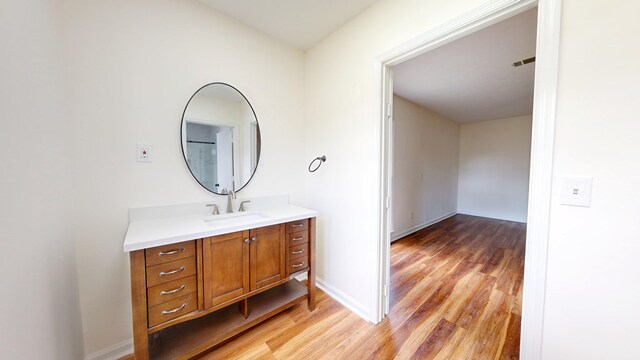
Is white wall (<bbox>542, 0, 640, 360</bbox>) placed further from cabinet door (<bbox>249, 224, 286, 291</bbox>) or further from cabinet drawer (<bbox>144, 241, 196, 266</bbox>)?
cabinet drawer (<bbox>144, 241, 196, 266</bbox>)

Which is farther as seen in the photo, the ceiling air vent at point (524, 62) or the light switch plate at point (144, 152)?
the ceiling air vent at point (524, 62)

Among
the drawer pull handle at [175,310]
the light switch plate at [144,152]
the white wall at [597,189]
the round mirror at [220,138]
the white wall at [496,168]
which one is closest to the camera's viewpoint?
the white wall at [597,189]

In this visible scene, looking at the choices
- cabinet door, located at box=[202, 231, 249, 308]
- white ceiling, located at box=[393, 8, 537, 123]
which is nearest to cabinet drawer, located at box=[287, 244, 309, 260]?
cabinet door, located at box=[202, 231, 249, 308]

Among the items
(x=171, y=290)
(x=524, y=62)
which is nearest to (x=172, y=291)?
(x=171, y=290)

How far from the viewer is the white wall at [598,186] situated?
2.52 feet

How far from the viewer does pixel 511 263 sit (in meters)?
2.71

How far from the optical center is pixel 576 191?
34.0 inches

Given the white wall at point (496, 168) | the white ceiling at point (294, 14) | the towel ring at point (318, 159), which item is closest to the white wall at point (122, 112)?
the white ceiling at point (294, 14)

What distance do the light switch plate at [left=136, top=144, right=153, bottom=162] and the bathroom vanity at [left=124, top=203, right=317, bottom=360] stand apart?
34cm

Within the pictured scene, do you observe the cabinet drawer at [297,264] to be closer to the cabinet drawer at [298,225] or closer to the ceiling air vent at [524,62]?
the cabinet drawer at [298,225]

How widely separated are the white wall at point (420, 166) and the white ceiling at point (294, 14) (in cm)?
197

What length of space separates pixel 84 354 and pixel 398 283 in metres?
2.47

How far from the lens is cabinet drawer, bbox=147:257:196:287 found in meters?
1.11

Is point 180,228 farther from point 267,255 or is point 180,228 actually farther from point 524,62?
point 524,62
